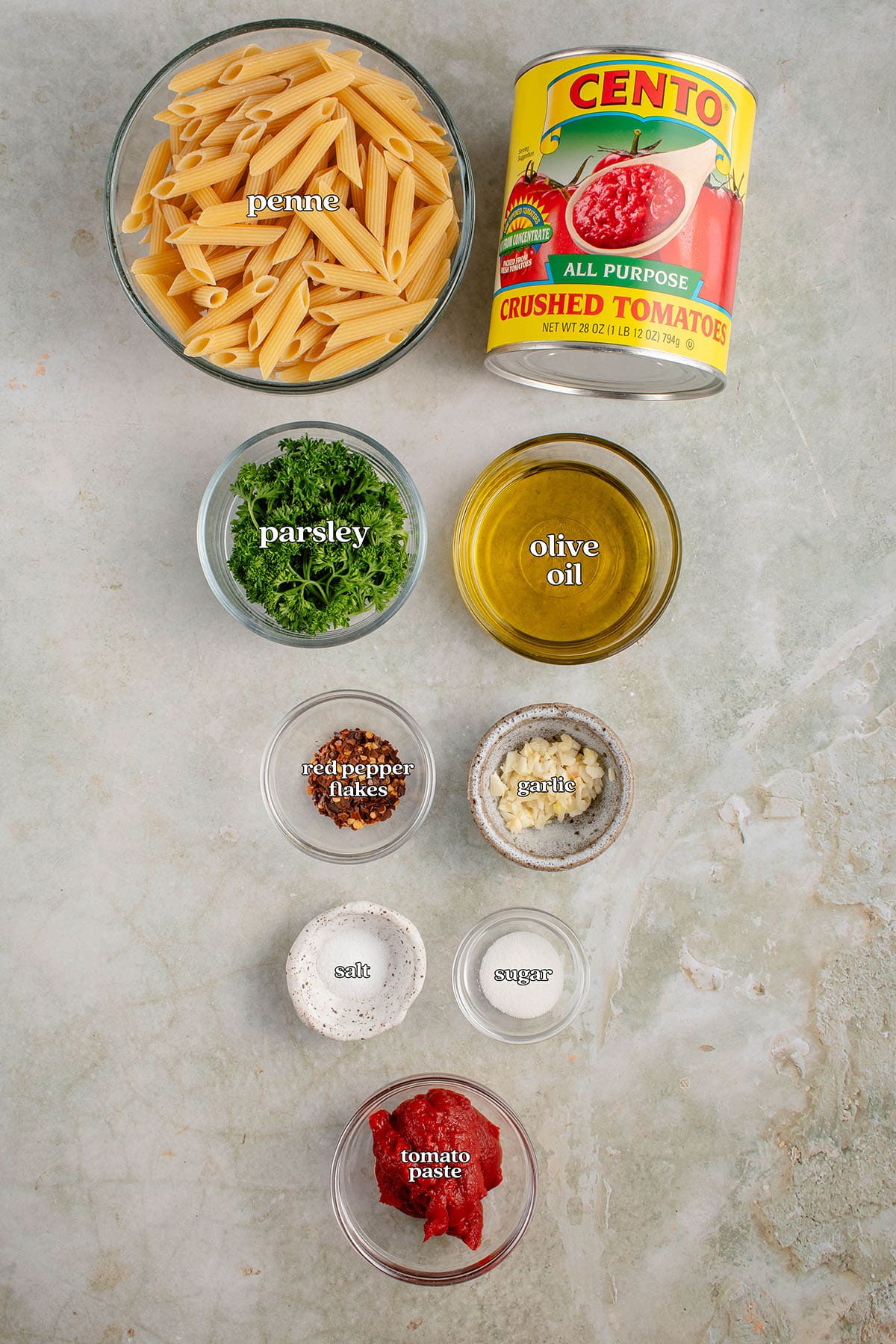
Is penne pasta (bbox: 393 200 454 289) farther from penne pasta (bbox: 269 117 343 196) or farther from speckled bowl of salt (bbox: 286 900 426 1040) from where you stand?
speckled bowl of salt (bbox: 286 900 426 1040)

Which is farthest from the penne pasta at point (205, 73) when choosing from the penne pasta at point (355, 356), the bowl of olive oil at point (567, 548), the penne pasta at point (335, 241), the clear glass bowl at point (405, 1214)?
the clear glass bowl at point (405, 1214)

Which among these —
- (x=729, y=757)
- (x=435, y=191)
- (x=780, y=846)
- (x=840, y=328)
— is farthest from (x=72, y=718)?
(x=840, y=328)

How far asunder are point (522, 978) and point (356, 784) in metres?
0.55

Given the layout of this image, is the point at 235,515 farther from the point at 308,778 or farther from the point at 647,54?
the point at 647,54

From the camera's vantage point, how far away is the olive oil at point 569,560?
1.80 m

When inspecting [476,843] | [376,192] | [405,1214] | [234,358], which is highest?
[376,192]

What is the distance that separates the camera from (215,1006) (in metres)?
1.85

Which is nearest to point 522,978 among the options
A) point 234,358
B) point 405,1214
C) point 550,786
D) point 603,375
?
point 550,786

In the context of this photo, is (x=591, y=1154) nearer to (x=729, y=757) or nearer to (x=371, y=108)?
(x=729, y=757)

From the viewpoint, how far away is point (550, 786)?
1776mm

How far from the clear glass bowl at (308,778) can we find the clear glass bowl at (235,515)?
16 cm

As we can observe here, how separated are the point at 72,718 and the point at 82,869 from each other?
332 millimetres

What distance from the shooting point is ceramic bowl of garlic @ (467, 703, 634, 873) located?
5.71ft

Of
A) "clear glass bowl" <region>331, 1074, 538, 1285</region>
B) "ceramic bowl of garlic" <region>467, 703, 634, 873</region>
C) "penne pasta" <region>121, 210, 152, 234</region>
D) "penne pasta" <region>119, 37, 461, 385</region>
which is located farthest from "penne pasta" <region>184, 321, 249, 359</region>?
"clear glass bowl" <region>331, 1074, 538, 1285</region>
